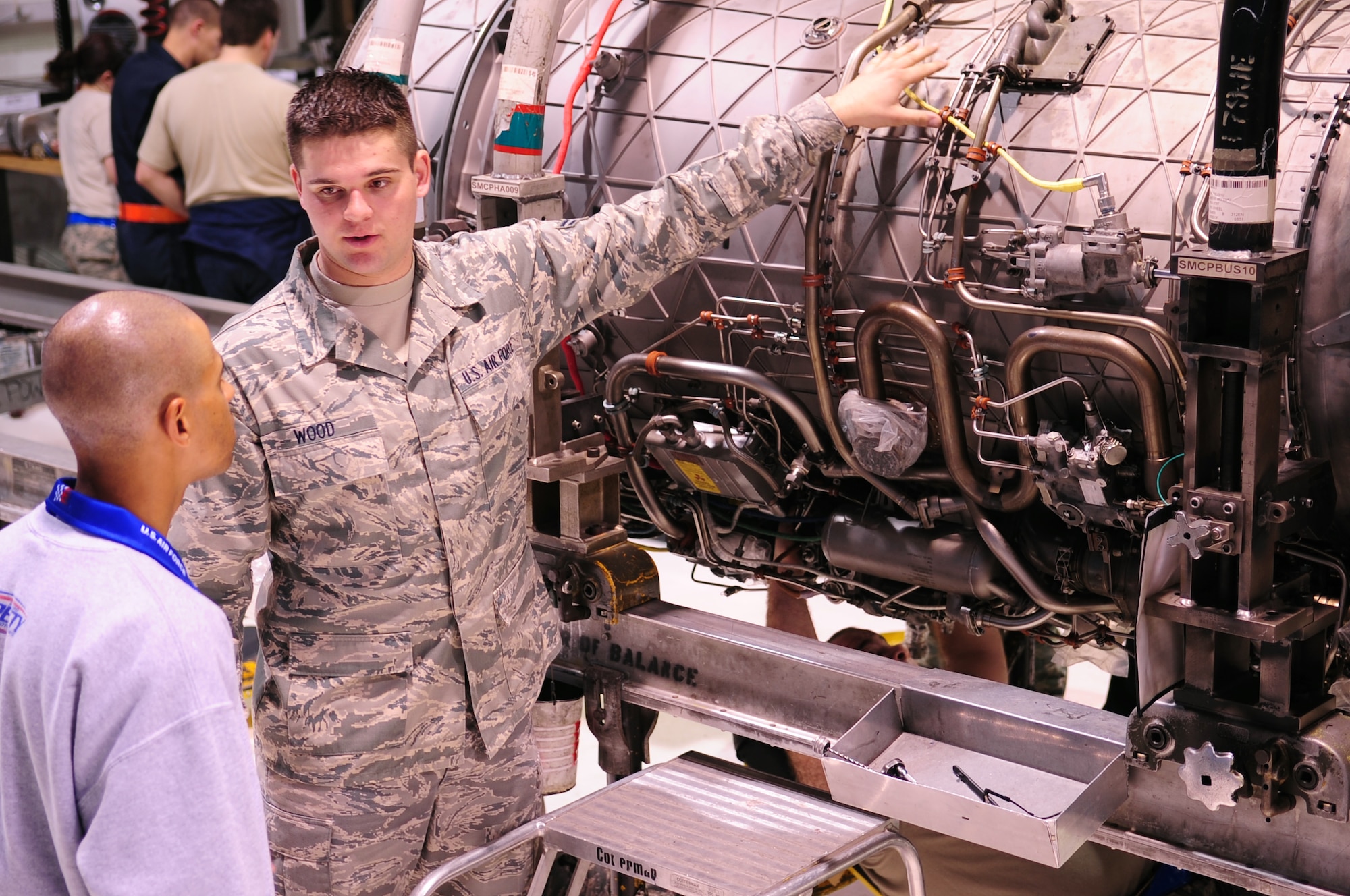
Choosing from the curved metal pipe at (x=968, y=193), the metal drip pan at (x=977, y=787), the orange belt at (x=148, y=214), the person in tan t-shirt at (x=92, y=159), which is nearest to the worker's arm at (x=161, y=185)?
the orange belt at (x=148, y=214)

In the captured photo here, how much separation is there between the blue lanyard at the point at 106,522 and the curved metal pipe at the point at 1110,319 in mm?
1572

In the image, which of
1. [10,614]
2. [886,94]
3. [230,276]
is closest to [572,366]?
[886,94]

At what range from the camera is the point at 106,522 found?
1647 millimetres

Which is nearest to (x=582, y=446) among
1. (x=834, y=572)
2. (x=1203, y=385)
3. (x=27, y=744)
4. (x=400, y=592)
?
(x=834, y=572)

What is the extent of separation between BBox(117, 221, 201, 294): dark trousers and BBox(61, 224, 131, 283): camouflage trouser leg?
0.71 m

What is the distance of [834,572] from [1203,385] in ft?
3.91

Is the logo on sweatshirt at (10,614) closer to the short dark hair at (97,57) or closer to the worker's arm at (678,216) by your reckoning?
the worker's arm at (678,216)

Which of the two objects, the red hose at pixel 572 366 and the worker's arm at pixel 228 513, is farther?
the red hose at pixel 572 366

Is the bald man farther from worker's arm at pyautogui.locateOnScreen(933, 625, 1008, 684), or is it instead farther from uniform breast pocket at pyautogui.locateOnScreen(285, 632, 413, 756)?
worker's arm at pyautogui.locateOnScreen(933, 625, 1008, 684)

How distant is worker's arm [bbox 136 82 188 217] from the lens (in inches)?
222

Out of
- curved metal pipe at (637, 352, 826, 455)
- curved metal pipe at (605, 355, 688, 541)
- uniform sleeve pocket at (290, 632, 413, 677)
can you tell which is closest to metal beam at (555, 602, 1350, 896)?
curved metal pipe at (605, 355, 688, 541)

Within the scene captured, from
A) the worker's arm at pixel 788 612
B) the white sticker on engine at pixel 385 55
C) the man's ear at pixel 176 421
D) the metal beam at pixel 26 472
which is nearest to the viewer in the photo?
the man's ear at pixel 176 421

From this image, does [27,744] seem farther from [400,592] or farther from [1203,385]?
[1203,385]

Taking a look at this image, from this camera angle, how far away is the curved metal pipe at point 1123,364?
2.52m
